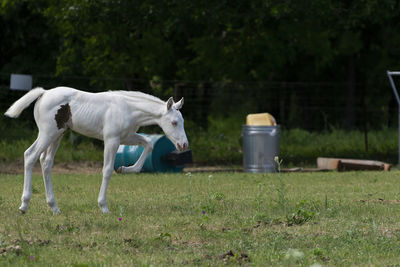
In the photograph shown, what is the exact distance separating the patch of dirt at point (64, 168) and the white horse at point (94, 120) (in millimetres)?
7067

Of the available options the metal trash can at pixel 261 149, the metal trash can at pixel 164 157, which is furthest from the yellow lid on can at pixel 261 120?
the metal trash can at pixel 164 157

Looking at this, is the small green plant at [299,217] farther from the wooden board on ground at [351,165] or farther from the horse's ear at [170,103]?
the wooden board on ground at [351,165]

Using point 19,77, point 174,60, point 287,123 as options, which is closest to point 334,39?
point 287,123

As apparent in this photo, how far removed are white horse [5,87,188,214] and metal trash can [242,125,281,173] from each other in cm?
677

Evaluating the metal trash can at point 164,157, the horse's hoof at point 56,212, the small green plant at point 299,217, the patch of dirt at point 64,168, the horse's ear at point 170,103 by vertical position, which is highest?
the horse's ear at point 170,103

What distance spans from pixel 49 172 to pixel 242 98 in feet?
39.8

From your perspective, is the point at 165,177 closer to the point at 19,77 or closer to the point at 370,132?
the point at 19,77

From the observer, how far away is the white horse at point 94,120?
27.9ft

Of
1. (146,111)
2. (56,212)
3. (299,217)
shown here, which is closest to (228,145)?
(146,111)

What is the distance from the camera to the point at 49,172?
8719 millimetres

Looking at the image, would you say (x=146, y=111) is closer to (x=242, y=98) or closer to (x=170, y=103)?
(x=170, y=103)

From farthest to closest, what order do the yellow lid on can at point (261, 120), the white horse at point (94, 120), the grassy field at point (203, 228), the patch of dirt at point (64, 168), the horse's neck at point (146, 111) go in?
the yellow lid on can at point (261, 120)
the patch of dirt at point (64, 168)
the horse's neck at point (146, 111)
the white horse at point (94, 120)
the grassy field at point (203, 228)

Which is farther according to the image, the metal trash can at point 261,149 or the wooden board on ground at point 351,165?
the wooden board on ground at point 351,165

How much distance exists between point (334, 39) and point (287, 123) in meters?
4.06
